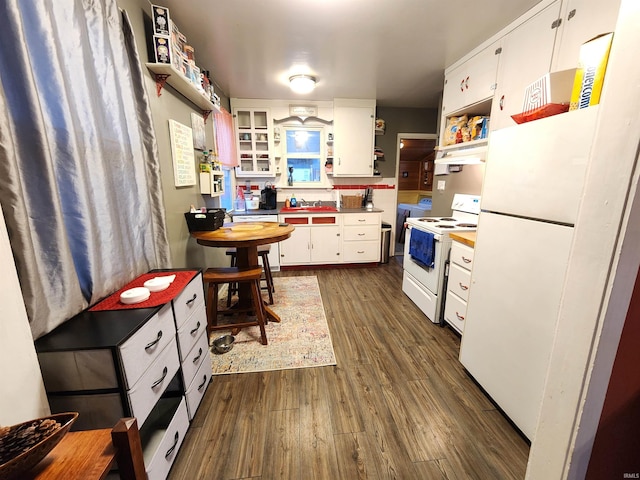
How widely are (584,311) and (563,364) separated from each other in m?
0.20

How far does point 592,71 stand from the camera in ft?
3.58

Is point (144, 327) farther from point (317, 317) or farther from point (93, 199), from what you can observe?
point (317, 317)

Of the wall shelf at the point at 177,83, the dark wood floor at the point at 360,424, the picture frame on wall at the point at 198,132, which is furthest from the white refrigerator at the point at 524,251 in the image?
the picture frame on wall at the point at 198,132

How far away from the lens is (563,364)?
877mm

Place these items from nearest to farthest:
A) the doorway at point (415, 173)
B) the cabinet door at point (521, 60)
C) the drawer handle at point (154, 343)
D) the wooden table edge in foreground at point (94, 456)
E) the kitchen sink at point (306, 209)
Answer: the wooden table edge in foreground at point (94, 456)
the drawer handle at point (154, 343)
the cabinet door at point (521, 60)
the kitchen sink at point (306, 209)
the doorway at point (415, 173)

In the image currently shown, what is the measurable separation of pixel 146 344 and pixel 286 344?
1.28m

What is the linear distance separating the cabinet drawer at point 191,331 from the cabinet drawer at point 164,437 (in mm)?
243

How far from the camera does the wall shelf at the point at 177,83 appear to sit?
1690mm

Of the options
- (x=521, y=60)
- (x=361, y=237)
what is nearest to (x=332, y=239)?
(x=361, y=237)

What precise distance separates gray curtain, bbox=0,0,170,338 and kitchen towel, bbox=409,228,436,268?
7.25 ft

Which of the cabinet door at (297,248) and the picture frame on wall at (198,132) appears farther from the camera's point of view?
the cabinet door at (297,248)

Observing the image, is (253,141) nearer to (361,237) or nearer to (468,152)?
(361,237)

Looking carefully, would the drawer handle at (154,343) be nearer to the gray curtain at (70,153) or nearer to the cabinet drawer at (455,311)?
the gray curtain at (70,153)

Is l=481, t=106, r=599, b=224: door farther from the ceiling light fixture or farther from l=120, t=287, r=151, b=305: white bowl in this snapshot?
the ceiling light fixture
